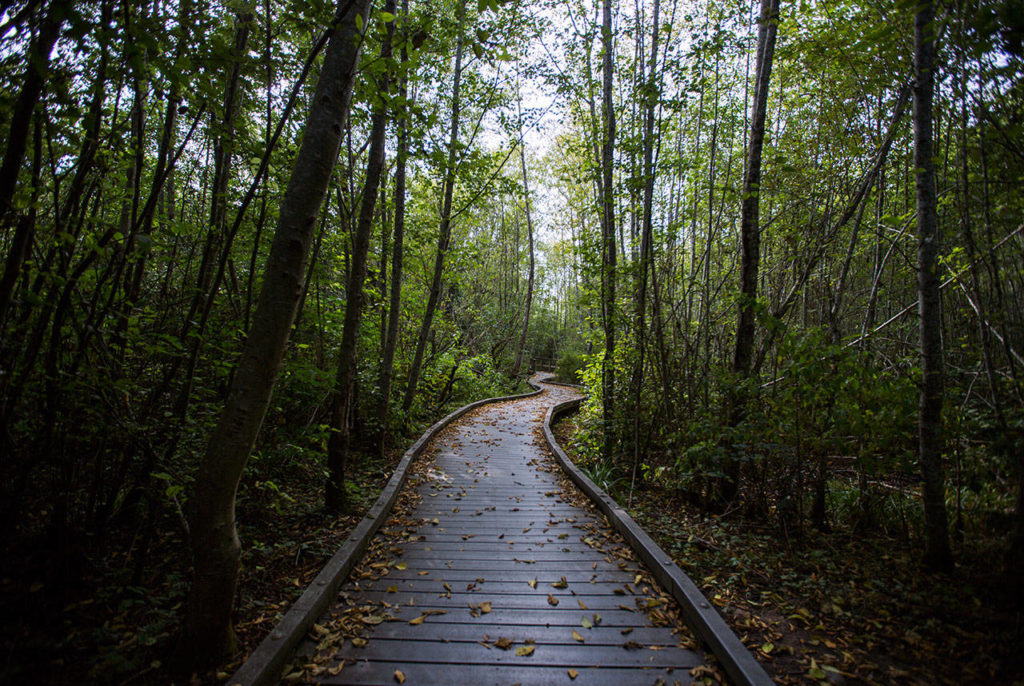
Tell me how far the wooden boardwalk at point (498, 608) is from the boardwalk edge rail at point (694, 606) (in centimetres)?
11

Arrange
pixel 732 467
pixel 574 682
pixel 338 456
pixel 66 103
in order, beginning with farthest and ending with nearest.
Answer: pixel 732 467 → pixel 338 456 → pixel 574 682 → pixel 66 103

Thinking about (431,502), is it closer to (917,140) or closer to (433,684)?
(433,684)

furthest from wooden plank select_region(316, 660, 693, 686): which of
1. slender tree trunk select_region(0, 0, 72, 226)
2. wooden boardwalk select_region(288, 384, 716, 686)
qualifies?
slender tree trunk select_region(0, 0, 72, 226)

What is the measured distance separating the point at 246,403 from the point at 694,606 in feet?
10.5

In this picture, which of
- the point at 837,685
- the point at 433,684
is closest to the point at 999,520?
the point at 837,685

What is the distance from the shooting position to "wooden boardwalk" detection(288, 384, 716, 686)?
2.64 m

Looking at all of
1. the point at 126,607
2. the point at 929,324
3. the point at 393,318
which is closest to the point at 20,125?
the point at 126,607

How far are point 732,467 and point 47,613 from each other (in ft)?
19.4

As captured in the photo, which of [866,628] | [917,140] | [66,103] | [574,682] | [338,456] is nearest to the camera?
[66,103]

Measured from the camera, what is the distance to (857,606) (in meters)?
3.17

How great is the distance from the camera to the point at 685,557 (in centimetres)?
405

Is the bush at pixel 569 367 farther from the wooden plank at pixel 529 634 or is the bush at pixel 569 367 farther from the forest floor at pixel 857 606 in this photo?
the wooden plank at pixel 529 634

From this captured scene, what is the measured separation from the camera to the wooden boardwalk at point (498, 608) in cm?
264

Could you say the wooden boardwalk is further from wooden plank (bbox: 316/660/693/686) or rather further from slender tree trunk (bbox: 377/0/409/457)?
slender tree trunk (bbox: 377/0/409/457)
